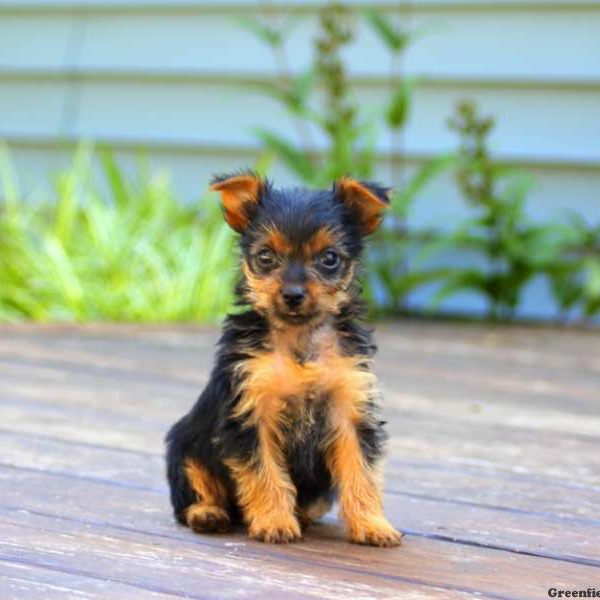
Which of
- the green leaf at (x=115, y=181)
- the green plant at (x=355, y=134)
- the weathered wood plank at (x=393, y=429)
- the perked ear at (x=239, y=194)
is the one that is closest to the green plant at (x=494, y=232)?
the green plant at (x=355, y=134)

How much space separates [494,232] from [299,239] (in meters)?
4.78

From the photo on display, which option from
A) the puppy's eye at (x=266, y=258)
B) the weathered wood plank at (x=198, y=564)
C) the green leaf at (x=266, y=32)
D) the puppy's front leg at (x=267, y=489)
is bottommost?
the weathered wood plank at (x=198, y=564)

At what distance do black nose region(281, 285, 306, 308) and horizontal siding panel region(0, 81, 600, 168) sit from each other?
5141mm

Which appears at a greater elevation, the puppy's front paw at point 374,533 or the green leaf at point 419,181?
the green leaf at point 419,181

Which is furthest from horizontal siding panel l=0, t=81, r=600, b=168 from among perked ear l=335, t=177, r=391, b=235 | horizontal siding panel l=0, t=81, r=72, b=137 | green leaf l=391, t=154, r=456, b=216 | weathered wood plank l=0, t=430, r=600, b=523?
perked ear l=335, t=177, r=391, b=235

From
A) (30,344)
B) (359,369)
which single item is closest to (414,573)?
(359,369)

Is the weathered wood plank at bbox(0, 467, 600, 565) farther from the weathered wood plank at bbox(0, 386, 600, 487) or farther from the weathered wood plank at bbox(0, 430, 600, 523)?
the weathered wood plank at bbox(0, 386, 600, 487)

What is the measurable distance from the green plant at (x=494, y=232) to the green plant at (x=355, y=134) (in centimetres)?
19

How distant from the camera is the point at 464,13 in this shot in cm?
875

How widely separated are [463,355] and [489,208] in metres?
1.29

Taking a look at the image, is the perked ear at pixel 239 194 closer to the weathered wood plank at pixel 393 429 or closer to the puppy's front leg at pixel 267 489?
the puppy's front leg at pixel 267 489

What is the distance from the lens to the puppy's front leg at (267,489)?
3590 millimetres

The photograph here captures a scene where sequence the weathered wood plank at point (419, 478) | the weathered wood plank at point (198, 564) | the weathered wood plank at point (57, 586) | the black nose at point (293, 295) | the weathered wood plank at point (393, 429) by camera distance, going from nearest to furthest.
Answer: the weathered wood plank at point (57, 586)
the weathered wood plank at point (198, 564)
the black nose at point (293, 295)
the weathered wood plank at point (419, 478)
the weathered wood plank at point (393, 429)

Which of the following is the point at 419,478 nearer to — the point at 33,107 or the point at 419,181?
the point at 419,181
